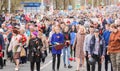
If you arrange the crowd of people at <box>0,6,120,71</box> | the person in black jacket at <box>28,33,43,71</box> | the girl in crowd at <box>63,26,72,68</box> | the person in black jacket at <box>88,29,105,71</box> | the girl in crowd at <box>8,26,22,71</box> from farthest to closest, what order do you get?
the girl in crowd at <box>63,26,72,68</box>, the girl in crowd at <box>8,26,22,71</box>, the person in black jacket at <box>28,33,43,71</box>, the person in black jacket at <box>88,29,105,71</box>, the crowd of people at <box>0,6,120,71</box>

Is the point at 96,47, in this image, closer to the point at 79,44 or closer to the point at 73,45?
the point at 79,44

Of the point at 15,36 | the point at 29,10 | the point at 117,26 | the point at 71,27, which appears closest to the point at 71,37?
the point at 71,27

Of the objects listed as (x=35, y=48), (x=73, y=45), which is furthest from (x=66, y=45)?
(x=35, y=48)

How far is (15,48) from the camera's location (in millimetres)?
19281

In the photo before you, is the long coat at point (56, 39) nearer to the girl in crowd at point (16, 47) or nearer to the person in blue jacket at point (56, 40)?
the person in blue jacket at point (56, 40)

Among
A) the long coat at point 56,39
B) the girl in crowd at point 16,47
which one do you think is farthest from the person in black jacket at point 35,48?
the girl in crowd at point 16,47

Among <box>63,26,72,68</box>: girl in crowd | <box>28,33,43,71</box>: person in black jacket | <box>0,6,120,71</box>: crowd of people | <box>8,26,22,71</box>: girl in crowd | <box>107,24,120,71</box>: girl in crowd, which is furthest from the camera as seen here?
<box>63,26,72,68</box>: girl in crowd

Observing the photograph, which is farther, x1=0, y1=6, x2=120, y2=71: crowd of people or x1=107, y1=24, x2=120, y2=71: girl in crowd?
x1=0, y1=6, x2=120, y2=71: crowd of people

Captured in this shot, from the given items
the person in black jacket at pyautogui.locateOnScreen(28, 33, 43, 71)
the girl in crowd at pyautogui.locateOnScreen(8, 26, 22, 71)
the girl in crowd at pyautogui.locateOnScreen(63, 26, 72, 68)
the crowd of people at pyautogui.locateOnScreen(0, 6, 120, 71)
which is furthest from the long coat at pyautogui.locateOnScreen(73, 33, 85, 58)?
the girl in crowd at pyautogui.locateOnScreen(8, 26, 22, 71)

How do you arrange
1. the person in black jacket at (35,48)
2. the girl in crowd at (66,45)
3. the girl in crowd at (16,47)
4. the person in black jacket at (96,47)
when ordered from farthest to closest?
the girl in crowd at (66,45) < the girl in crowd at (16,47) < the person in black jacket at (35,48) < the person in black jacket at (96,47)

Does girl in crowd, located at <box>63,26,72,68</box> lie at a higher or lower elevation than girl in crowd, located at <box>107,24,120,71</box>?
lower

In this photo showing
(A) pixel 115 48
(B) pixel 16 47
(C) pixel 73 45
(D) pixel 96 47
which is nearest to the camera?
(A) pixel 115 48

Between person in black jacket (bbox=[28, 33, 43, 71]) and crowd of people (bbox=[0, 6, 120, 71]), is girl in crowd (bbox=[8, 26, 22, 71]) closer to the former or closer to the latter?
crowd of people (bbox=[0, 6, 120, 71])

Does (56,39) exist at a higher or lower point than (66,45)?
higher
